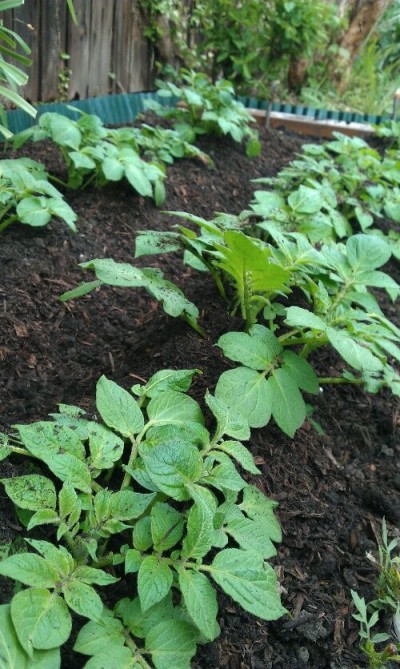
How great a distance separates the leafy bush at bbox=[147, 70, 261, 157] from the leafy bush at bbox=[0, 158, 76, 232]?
4.92 ft

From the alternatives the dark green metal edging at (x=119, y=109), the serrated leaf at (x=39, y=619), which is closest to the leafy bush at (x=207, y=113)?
the dark green metal edging at (x=119, y=109)

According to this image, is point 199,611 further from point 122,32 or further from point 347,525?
point 122,32

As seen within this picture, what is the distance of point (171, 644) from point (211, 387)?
78 centimetres

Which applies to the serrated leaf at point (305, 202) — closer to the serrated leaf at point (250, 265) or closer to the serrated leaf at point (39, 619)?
the serrated leaf at point (250, 265)

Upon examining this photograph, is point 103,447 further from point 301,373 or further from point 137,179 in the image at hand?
point 137,179

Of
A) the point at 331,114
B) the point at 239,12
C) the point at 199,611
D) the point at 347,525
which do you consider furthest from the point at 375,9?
the point at 199,611

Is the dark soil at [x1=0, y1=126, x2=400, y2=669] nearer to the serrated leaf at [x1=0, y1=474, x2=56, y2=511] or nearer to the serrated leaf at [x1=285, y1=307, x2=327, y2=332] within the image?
the serrated leaf at [x1=0, y1=474, x2=56, y2=511]

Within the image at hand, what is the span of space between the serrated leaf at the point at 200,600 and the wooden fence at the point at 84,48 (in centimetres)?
255

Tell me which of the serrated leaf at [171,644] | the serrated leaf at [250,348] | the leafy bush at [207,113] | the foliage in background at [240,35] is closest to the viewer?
the serrated leaf at [171,644]

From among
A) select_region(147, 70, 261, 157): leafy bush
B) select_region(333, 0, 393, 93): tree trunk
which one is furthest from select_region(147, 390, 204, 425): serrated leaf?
select_region(333, 0, 393, 93): tree trunk

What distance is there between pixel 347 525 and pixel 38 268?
4.56 feet

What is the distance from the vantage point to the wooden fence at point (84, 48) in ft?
11.0

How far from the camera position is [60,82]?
3.68 meters

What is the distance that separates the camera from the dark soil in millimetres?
1423
